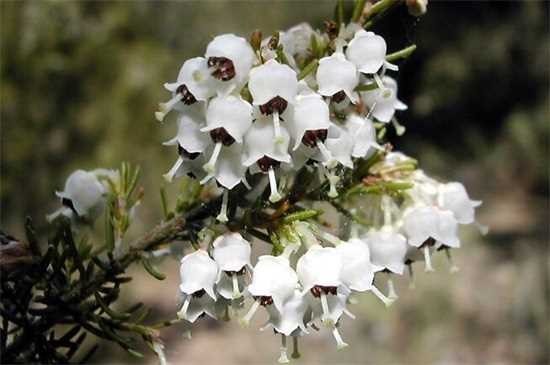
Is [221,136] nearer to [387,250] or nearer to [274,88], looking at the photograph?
[274,88]

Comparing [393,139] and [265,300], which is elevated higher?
[393,139]

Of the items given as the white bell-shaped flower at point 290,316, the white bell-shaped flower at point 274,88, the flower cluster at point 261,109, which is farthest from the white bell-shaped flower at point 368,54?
the white bell-shaped flower at point 290,316

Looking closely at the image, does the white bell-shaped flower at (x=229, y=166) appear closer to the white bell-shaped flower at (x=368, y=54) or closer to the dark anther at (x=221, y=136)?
the dark anther at (x=221, y=136)

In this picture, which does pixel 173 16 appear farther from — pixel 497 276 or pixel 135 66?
pixel 497 276

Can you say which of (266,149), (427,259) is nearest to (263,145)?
(266,149)

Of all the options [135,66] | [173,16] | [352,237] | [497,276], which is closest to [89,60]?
[135,66]

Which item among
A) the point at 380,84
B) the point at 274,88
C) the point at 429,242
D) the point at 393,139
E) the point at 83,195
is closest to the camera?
the point at 274,88

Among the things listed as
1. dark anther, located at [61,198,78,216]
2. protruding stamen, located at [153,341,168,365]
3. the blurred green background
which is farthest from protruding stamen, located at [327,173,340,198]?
the blurred green background
